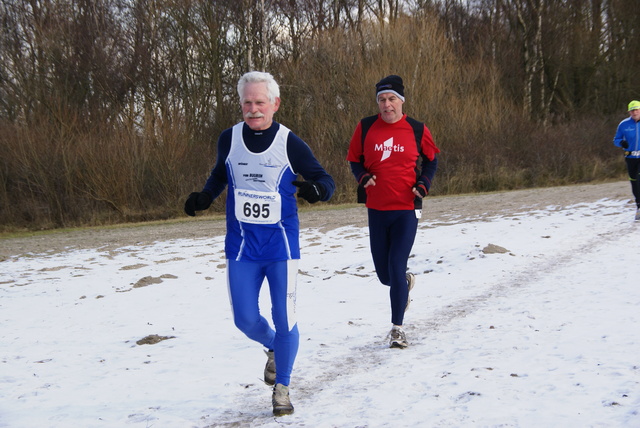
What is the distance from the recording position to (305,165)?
413 cm

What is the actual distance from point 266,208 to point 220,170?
44 cm

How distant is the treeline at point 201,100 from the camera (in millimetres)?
24328

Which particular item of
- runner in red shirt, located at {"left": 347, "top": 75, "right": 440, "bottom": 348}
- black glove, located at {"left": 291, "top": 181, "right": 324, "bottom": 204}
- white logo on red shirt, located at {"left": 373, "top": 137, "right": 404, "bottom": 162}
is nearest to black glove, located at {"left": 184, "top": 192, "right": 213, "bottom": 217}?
A: black glove, located at {"left": 291, "top": 181, "right": 324, "bottom": 204}

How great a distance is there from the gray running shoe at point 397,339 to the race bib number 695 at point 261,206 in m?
1.91

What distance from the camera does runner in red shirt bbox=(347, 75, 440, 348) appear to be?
5.63m

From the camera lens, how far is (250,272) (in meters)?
4.11

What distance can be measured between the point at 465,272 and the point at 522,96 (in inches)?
1209

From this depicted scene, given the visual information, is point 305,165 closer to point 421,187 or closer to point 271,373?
point 271,373

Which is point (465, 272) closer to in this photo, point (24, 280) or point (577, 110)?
point (24, 280)

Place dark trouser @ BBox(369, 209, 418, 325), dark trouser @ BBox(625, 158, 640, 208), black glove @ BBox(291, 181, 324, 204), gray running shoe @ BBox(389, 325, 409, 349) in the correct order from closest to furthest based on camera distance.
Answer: black glove @ BBox(291, 181, 324, 204) → gray running shoe @ BBox(389, 325, 409, 349) → dark trouser @ BBox(369, 209, 418, 325) → dark trouser @ BBox(625, 158, 640, 208)

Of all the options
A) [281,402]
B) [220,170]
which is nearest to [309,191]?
[220,170]

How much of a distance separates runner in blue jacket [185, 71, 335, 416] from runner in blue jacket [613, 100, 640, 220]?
9.41 metres

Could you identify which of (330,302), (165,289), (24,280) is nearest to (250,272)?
(330,302)

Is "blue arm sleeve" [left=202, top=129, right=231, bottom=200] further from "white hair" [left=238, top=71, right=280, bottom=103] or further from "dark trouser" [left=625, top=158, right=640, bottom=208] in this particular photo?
"dark trouser" [left=625, top=158, right=640, bottom=208]
